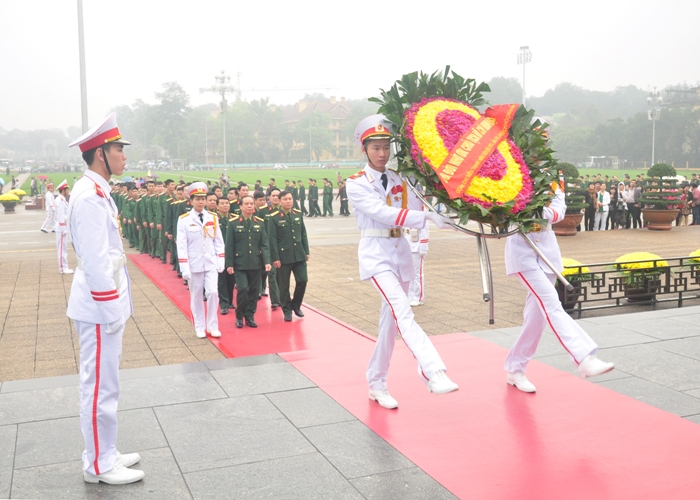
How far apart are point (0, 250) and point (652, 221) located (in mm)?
19689

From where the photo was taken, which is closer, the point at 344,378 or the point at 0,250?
the point at 344,378

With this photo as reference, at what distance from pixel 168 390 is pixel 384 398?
1.83 metres

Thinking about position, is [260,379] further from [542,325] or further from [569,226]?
[569,226]

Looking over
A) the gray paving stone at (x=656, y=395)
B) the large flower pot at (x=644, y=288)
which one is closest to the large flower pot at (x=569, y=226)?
the large flower pot at (x=644, y=288)

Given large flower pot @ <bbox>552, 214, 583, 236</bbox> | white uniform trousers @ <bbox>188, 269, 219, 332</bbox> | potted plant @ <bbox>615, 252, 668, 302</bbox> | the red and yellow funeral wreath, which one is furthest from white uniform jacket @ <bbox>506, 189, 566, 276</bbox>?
large flower pot @ <bbox>552, 214, 583, 236</bbox>

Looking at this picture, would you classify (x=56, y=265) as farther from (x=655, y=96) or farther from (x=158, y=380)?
(x=655, y=96)

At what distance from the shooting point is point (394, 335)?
17.2 feet

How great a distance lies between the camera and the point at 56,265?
15758 mm

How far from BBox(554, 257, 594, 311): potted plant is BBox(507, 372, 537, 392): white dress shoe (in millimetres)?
3478

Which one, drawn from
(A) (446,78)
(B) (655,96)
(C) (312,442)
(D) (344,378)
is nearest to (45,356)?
A: (D) (344,378)

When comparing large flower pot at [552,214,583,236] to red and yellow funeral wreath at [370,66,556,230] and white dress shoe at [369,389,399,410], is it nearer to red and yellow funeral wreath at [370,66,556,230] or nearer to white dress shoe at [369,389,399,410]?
red and yellow funeral wreath at [370,66,556,230]

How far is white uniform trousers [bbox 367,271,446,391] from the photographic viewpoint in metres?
4.68

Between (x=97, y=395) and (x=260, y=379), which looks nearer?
(x=97, y=395)

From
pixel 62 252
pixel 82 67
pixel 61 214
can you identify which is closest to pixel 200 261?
pixel 62 252
